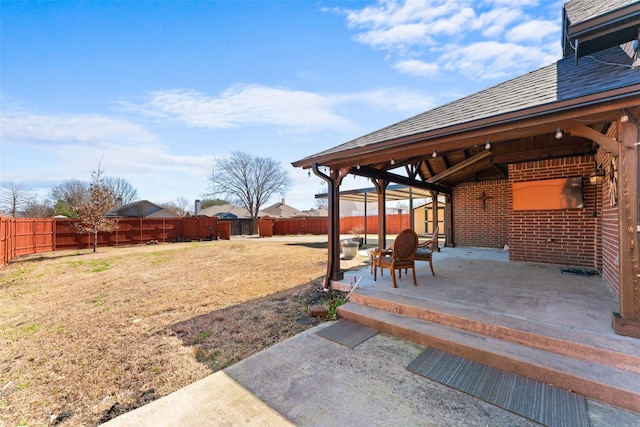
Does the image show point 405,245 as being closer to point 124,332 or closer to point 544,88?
point 544,88

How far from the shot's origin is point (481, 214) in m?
9.17

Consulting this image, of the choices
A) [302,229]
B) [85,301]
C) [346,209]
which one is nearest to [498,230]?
[85,301]

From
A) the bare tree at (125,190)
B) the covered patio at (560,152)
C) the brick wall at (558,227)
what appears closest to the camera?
the covered patio at (560,152)

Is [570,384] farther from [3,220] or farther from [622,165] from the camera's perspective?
[3,220]

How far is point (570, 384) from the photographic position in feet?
6.90

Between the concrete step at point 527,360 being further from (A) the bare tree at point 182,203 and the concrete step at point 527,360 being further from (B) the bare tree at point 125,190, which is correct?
(A) the bare tree at point 182,203

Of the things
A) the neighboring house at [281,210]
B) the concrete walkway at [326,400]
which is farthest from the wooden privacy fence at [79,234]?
the neighboring house at [281,210]

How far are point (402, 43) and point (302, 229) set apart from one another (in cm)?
2046

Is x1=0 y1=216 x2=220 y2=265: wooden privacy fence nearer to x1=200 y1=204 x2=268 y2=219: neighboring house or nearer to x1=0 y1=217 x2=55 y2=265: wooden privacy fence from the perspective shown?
x1=0 y1=217 x2=55 y2=265: wooden privacy fence

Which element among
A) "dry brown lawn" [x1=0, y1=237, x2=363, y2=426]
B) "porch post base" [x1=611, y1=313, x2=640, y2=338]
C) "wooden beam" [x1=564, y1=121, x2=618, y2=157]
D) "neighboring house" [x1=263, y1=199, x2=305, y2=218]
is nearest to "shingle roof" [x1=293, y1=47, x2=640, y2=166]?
"wooden beam" [x1=564, y1=121, x2=618, y2=157]

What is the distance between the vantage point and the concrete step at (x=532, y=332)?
2.23 m

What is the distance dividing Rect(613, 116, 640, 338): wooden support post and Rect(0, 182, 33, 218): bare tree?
119ft

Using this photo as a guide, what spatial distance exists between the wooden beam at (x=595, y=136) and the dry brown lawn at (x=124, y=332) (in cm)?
371

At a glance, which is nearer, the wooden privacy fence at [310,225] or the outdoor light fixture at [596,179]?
the outdoor light fixture at [596,179]
